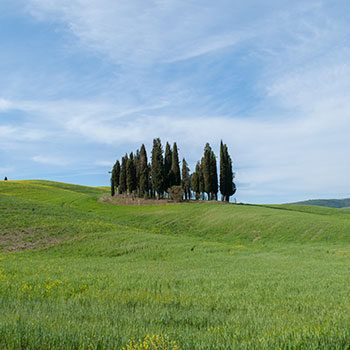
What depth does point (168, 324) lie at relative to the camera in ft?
18.7

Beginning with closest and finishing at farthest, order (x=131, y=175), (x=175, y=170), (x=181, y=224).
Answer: (x=181, y=224)
(x=175, y=170)
(x=131, y=175)

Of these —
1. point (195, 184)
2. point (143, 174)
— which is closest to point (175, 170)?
point (143, 174)

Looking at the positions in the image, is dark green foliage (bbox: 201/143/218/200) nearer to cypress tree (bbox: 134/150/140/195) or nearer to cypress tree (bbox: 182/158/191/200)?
cypress tree (bbox: 182/158/191/200)

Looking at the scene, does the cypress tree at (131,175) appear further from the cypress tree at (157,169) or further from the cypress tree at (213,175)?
the cypress tree at (213,175)

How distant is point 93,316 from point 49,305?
1.88 metres

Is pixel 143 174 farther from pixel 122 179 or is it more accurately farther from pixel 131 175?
pixel 122 179

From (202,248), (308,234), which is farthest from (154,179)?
(202,248)

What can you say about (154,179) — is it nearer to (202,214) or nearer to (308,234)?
(202,214)

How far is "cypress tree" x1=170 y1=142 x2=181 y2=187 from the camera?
72.9 metres

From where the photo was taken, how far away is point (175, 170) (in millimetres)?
73750

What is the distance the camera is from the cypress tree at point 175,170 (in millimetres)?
72938

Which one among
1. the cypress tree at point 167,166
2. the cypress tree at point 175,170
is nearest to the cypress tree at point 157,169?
the cypress tree at point 167,166

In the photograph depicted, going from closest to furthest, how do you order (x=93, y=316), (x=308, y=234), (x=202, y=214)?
(x=93, y=316), (x=308, y=234), (x=202, y=214)

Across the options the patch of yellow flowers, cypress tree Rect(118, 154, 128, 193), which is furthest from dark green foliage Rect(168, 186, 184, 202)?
the patch of yellow flowers
